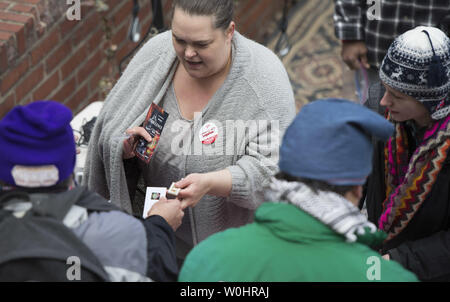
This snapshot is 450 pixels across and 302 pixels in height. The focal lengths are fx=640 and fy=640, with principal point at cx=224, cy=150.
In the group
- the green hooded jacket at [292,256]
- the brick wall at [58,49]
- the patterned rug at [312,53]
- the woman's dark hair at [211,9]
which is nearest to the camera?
the green hooded jacket at [292,256]

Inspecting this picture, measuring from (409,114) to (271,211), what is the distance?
3.18ft

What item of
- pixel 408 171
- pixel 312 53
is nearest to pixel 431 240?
pixel 408 171

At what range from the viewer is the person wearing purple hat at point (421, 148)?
2428mm

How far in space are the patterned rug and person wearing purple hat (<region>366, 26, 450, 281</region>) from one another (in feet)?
8.75

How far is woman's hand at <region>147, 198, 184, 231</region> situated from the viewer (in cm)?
244

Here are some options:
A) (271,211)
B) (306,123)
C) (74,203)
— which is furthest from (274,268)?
(74,203)

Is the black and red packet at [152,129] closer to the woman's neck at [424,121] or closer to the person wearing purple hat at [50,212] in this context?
the person wearing purple hat at [50,212]

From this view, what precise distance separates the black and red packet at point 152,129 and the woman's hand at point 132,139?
0.02 meters

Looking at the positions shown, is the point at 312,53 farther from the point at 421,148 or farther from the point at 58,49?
the point at 421,148

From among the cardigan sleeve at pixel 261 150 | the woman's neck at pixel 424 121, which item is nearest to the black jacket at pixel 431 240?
the woman's neck at pixel 424 121

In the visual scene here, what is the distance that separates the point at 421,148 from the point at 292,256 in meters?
0.96

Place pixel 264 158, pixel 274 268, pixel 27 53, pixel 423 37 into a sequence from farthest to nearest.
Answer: pixel 27 53 → pixel 264 158 → pixel 423 37 → pixel 274 268

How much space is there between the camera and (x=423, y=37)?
2.44 m
